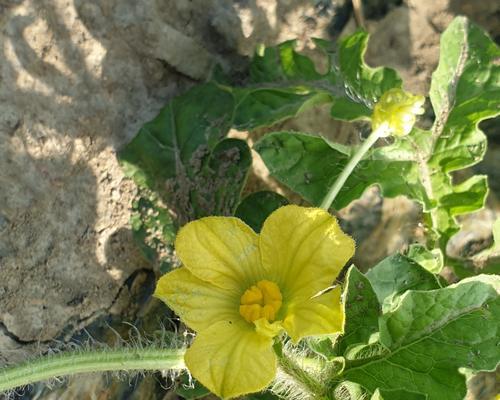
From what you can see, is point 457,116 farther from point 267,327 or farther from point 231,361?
point 231,361

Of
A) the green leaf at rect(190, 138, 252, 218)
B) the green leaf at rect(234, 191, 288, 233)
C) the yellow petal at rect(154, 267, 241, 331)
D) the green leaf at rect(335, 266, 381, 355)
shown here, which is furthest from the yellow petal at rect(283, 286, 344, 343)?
the green leaf at rect(190, 138, 252, 218)

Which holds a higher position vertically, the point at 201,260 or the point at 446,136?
the point at 201,260

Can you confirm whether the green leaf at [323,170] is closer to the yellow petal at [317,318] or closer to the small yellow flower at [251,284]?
the small yellow flower at [251,284]

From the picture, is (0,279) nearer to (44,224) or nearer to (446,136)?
(44,224)

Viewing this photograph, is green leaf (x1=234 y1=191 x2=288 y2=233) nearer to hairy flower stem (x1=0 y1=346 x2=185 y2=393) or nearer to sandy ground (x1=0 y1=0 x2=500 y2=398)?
sandy ground (x1=0 y1=0 x2=500 y2=398)

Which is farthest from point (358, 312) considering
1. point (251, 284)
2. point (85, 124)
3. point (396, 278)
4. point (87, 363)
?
point (85, 124)

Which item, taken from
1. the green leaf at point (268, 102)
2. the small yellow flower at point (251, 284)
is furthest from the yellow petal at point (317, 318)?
the green leaf at point (268, 102)

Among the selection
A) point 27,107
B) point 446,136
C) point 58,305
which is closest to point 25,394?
point 58,305
